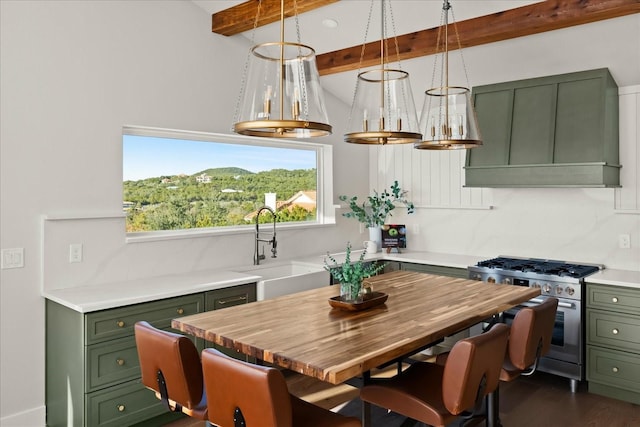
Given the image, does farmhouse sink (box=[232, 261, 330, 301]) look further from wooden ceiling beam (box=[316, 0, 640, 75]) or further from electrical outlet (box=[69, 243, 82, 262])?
wooden ceiling beam (box=[316, 0, 640, 75])

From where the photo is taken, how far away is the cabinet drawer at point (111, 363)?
112 inches

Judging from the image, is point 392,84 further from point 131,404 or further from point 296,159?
point 296,159

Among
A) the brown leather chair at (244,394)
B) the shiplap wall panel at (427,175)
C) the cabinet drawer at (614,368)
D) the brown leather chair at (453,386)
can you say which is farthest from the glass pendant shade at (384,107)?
the shiplap wall panel at (427,175)

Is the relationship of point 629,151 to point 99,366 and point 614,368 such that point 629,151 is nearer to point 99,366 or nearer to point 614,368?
point 614,368

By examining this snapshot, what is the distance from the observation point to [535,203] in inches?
178

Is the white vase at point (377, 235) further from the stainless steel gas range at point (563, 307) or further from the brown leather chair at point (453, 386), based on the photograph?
the brown leather chair at point (453, 386)

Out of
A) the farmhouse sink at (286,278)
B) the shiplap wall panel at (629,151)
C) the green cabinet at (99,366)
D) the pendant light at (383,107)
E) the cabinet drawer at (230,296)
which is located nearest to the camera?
the pendant light at (383,107)

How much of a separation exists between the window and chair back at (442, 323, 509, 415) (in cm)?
266

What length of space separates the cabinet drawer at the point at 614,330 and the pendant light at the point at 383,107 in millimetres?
2246

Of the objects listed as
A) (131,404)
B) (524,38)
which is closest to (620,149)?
(524,38)

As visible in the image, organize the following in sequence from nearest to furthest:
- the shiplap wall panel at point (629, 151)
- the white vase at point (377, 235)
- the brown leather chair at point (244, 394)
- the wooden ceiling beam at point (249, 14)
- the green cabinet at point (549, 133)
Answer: the brown leather chair at point (244, 394) → the wooden ceiling beam at point (249, 14) → the green cabinet at point (549, 133) → the shiplap wall panel at point (629, 151) → the white vase at point (377, 235)

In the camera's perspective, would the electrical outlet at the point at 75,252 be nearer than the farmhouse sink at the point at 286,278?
Yes

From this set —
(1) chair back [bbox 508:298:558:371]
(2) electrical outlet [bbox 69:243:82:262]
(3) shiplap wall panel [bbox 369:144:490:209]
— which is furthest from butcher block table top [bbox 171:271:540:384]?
(3) shiplap wall panel [bbox 369:144:490:209]

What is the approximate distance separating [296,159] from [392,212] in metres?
1.27
